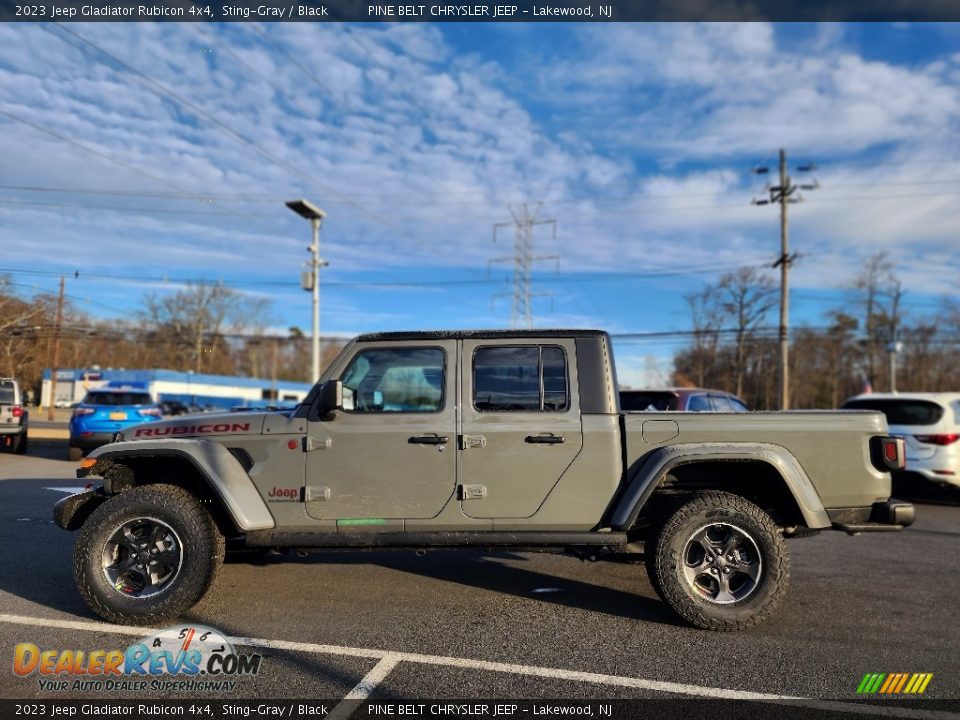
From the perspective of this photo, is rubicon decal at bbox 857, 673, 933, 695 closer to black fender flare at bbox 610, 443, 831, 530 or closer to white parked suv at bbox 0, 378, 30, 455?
black fender flare at bbox 610, 443, 831, 530

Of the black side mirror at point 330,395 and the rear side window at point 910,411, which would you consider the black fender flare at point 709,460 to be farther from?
the rear side window at point 910,411

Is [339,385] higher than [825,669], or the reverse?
[339,385]

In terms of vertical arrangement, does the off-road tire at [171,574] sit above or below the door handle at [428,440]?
below

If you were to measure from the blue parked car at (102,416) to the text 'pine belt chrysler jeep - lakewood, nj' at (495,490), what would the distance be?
34.8 feet

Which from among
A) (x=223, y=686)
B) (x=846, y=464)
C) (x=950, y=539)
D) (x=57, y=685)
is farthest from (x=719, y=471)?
(x=950, y=539)

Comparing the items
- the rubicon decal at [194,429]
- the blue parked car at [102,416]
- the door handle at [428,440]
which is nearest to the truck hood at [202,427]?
the rubicon decal at [194,429]

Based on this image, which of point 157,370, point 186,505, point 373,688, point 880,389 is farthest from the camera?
point 880,389

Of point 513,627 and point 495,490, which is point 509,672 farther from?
point 495,490

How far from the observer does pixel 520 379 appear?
457cm

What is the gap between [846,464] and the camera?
4367 mm

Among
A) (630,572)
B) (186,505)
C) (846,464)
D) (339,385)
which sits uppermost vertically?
(339,385)

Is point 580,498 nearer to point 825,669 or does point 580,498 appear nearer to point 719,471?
point 719,471

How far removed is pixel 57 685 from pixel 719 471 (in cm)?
419

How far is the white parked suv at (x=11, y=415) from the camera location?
10953 mm
